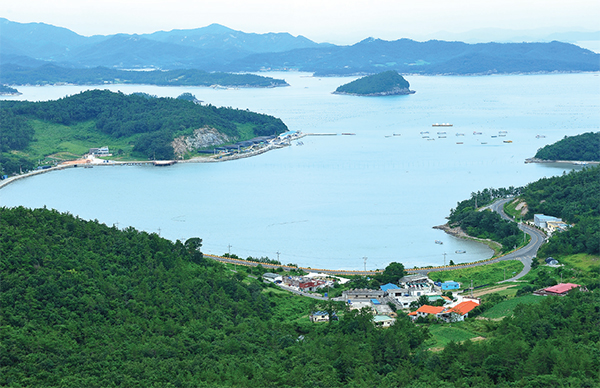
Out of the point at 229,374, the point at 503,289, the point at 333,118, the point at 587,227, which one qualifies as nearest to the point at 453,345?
the point at 229,374

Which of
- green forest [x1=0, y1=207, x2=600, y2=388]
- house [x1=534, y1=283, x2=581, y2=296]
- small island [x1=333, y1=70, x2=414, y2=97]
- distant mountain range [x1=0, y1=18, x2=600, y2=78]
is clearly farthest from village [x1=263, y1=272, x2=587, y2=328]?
distant mountain range [x1=0, y1=18, x2=600, y2=78]

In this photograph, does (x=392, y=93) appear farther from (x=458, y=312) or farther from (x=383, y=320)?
(x=383, y=320)

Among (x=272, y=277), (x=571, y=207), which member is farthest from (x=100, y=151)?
(x=571, y=207)

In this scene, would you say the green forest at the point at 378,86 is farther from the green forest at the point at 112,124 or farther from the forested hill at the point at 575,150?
the forested hill at the point at 575,150

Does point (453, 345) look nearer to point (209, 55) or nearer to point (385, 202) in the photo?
point (385, 202)

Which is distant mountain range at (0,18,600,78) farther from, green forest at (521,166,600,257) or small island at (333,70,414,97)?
green forest at (521,166,600,257)

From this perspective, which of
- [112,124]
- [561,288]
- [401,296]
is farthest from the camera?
[112,124]
